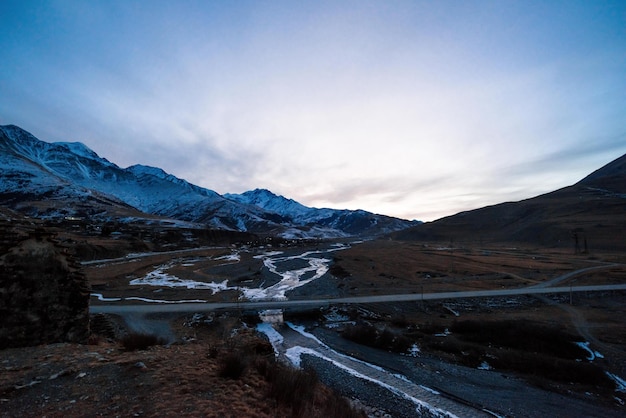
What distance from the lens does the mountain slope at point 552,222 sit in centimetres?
10581

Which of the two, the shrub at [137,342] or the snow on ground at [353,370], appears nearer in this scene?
the shrub at [137,342]

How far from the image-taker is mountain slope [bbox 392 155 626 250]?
10581cm

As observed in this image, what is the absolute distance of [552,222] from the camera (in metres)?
127

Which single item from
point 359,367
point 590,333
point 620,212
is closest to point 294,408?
point 359,367

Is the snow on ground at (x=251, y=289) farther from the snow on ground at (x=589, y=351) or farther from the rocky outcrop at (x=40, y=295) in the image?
the snow on ground at (x=589, y=351)

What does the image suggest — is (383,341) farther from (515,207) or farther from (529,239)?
(515,207)

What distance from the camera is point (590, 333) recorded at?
26.1m

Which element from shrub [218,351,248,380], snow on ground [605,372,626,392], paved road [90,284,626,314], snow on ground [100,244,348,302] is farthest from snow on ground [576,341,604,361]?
snow on ground [100,244,348,302]

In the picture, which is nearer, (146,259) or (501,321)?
(501,321)

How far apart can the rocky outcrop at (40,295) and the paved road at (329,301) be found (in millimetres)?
19198

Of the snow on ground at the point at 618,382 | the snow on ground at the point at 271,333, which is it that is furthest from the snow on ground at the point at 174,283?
the snow on ground at the point at 618,382

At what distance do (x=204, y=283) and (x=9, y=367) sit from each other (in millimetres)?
42088

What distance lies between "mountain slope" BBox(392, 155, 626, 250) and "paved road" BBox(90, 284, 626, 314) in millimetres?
71881

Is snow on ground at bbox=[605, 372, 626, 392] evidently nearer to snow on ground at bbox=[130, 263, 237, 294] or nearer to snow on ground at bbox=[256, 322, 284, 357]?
snow on ground at bbox=[256, 322, 284, 357]
